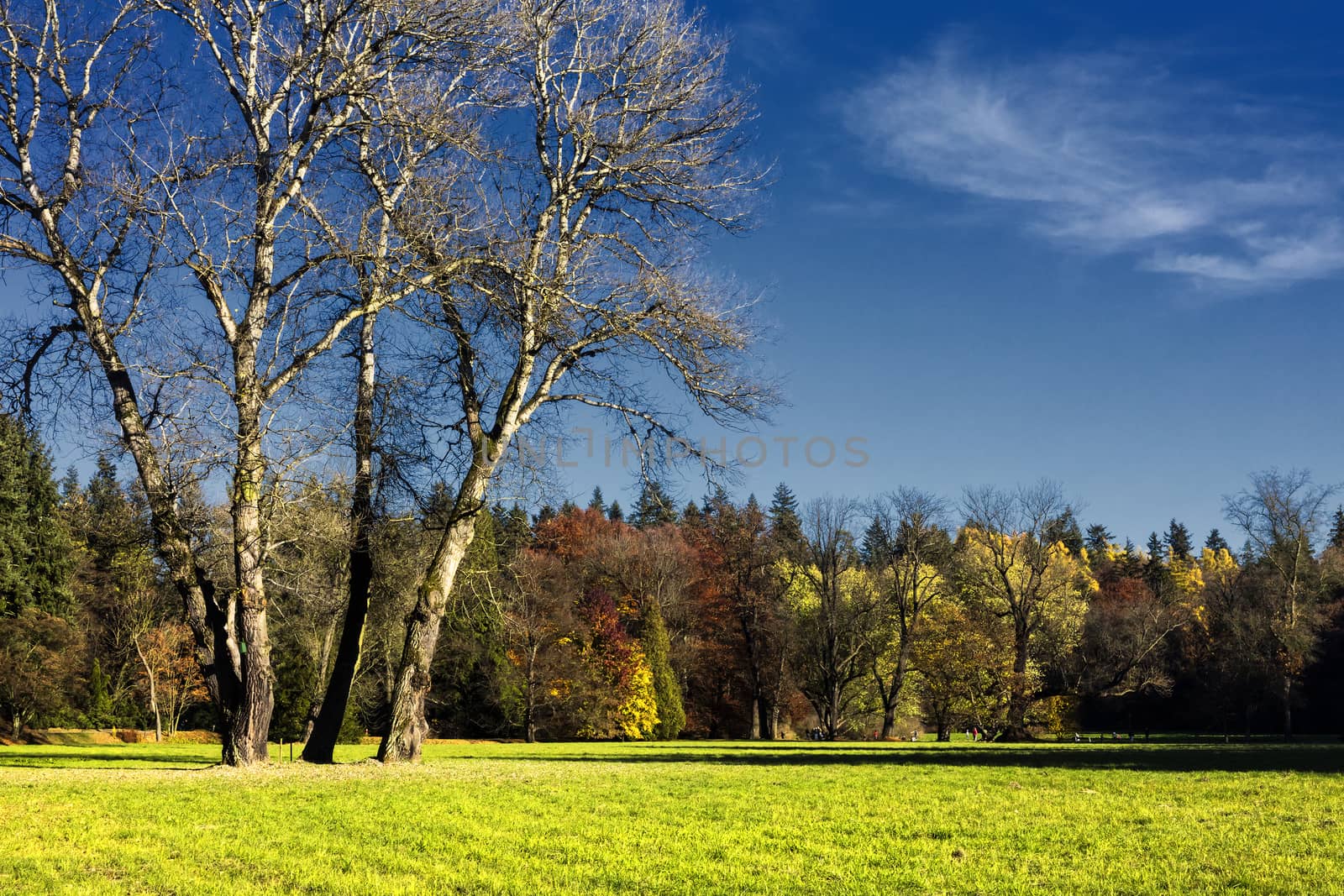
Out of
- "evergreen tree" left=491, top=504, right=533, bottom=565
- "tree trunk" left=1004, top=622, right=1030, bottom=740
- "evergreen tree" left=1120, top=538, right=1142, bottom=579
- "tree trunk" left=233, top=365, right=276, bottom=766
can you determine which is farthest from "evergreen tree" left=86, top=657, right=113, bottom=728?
"evergreen tree" left=1120, top=538, right=1142, bottom=579

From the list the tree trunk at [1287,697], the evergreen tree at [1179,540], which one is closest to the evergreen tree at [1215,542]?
the evergreen tree at [1179,540]

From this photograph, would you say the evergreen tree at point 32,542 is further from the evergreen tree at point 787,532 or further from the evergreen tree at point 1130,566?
Result: the evergreen tree at point 1130,566

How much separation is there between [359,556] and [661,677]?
3252cm

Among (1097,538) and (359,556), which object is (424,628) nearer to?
(359,556)

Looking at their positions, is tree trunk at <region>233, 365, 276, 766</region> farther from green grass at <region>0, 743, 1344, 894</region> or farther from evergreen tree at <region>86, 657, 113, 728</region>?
evergreen tree at <region>86, 657, 113, 728</region>

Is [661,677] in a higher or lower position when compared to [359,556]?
lower

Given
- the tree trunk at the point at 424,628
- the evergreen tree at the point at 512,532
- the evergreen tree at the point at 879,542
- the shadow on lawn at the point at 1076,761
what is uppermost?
A: the evergreen tree at the point at 879,542

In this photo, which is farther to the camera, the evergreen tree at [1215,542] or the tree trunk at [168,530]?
the evergreen tree at [1215,542]

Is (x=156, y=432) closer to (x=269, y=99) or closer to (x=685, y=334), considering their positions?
(x=269, y=99)

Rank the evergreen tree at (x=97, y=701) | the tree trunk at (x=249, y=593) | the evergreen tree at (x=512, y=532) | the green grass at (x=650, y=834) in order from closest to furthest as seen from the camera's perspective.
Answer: the green grass at (x=650, y=834) → the tree trunk at (x=249, y=593) → the evergreen tree at (x=512, y=532) → the evergreen tree at (x=97, y=701)

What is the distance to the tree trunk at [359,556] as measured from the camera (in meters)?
14.5

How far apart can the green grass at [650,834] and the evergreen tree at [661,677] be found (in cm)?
3469

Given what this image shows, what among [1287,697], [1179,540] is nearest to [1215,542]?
[1179,540]

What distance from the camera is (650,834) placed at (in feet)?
23.0
